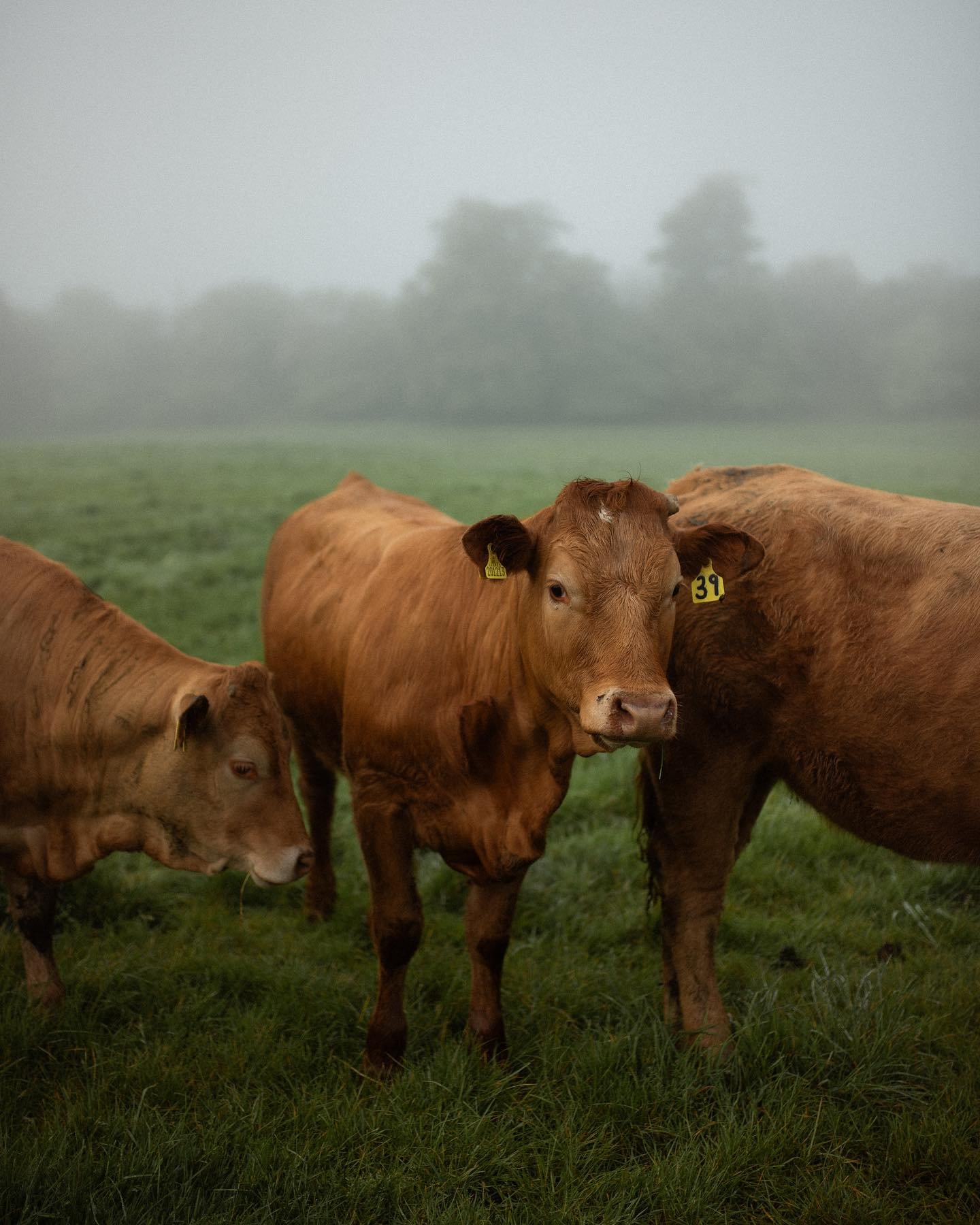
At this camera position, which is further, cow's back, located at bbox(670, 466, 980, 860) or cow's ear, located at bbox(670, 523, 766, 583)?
cow's back, located at bbox(670, 466, 980, 860)

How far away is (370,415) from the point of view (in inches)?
853

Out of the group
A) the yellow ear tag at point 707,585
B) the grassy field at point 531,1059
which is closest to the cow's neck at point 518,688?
the yellow ear tag at point 707,585

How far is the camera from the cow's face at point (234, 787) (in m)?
3.27

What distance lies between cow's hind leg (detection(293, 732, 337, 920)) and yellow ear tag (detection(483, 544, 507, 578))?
2.09m

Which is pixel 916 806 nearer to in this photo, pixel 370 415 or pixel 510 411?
pixel 510 411

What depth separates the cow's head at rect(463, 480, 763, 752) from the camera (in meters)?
2.38

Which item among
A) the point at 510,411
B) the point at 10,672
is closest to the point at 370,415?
the point at 510,411

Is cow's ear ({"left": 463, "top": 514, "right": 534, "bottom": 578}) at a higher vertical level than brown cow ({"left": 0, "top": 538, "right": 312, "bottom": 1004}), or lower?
higher

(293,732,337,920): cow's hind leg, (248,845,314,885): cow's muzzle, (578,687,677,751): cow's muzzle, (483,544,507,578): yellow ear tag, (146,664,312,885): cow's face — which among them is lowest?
(293,732,337,920): cow's hind leg

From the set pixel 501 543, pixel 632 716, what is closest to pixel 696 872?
pixel 632 716

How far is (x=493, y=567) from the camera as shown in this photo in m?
2.84

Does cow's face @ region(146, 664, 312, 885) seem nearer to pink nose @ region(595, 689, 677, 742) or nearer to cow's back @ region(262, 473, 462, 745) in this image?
cow's back @ region(262, 473, 462, 745)

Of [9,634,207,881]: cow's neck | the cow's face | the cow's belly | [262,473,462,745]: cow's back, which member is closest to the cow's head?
[262,473,462,745]: cow's back

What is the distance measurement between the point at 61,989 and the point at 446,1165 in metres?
1.69
